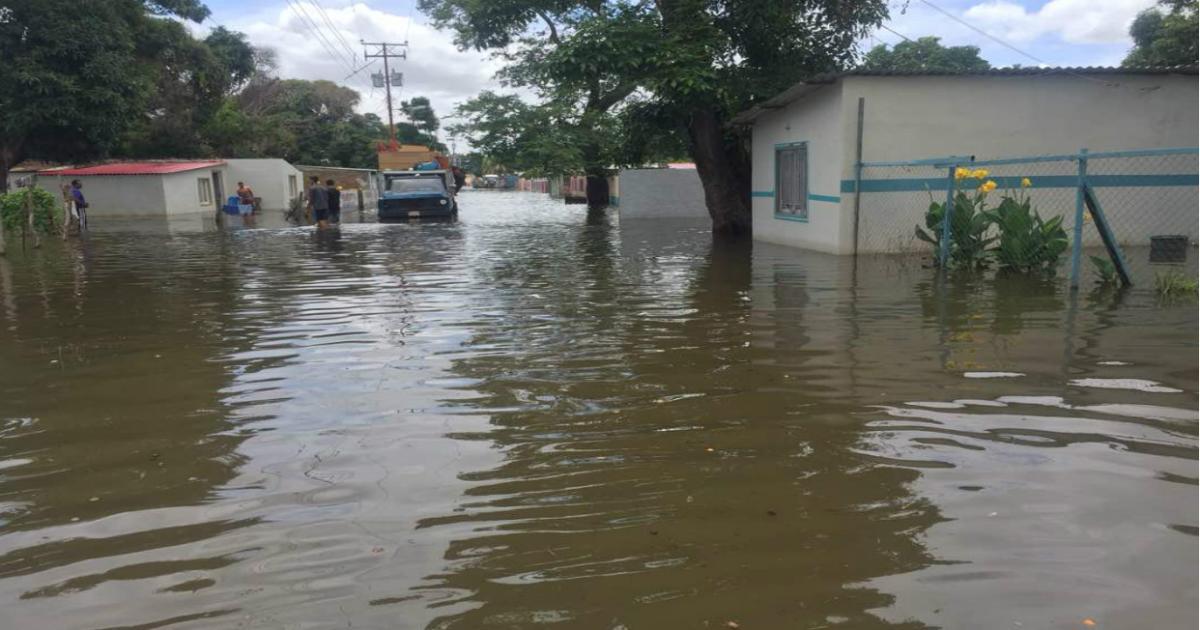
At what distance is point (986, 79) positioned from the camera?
542 inches

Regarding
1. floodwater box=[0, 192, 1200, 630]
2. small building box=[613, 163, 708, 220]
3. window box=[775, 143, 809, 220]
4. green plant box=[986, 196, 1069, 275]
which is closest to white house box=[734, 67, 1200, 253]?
window box=[775, 143, 809, 220]

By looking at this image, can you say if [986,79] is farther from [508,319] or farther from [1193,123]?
[508,319]

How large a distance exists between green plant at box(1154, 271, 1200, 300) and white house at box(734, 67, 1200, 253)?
5.24 m

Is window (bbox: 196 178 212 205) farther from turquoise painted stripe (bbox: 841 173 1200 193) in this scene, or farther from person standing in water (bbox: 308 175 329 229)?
turquoise painted stripe (bbox: 841 173 1200 193)

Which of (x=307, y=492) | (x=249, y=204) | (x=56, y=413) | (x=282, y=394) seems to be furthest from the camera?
(x=249, y=204)

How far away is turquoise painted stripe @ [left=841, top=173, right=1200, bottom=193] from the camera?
13.8 metres

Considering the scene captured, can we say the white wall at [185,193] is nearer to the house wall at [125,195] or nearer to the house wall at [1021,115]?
the house wall at [125,195]

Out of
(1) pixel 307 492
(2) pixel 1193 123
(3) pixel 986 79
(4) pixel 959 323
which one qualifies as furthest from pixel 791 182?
(1) pixel 307 492

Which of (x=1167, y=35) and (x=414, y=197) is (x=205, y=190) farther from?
(x=1167, y=35)

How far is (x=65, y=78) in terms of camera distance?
83.6 feet

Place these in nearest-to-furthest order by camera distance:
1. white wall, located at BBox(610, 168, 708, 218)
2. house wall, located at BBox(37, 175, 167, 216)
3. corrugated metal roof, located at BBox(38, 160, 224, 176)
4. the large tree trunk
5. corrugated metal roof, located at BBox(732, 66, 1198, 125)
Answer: corrugated metal roof, located at BBox(732, 66, 1198, 125), the large tree trunk, white wall, located at BBox(610, 168, 708, 218), corrugated metal roof, located at BBox(38, 160, 224, 176), house wall, located at BBox(37, 175, 167, 216)

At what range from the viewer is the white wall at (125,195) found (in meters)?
35.4

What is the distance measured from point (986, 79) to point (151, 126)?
125ft

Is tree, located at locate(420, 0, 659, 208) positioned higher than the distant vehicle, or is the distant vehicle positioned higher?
tree, located at locate(420, 0, 659, 208)
